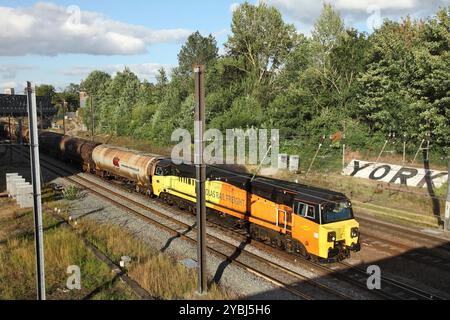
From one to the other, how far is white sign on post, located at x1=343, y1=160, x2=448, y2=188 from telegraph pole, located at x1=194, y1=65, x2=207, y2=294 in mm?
22666

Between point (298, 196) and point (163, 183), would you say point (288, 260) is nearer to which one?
point (298, 196)

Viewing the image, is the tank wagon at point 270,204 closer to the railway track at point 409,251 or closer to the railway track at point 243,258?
the railway track at point 243,258

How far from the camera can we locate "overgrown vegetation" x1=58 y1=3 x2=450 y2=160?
33625 mm

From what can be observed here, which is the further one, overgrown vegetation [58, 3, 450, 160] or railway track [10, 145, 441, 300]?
overgrown vegetation [58, 3, 450, 160]

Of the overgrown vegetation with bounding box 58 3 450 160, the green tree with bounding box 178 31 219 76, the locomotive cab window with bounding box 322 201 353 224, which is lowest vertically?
the locomotive cab window with bounding box 322 201 353 224

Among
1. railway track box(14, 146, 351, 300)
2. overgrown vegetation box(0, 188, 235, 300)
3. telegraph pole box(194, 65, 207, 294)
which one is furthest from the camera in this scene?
railway track box(14, 146, 351, 300)

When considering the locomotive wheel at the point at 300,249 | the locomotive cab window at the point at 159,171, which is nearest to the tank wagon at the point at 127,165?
the locomotive cab window at the point at 159,171

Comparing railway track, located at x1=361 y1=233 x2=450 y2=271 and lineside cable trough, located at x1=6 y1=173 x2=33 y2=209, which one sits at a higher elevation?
lineside cable trough, located at x1=6 y1=173 x2=33 y2=209

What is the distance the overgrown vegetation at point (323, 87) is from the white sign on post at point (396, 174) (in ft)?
7.82

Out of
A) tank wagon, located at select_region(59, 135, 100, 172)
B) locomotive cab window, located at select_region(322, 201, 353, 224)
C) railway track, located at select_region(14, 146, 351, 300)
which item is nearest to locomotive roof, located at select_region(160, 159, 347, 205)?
locomotive cab window, located at select_region(322, 201, 353, 224)

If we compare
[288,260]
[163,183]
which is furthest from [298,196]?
[163,183]

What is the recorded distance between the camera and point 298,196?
17.5 m

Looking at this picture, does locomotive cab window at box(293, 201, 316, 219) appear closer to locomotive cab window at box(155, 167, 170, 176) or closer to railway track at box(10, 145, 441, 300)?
railway track at box(10, 145, 441, 300)

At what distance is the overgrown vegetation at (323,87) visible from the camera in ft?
110
